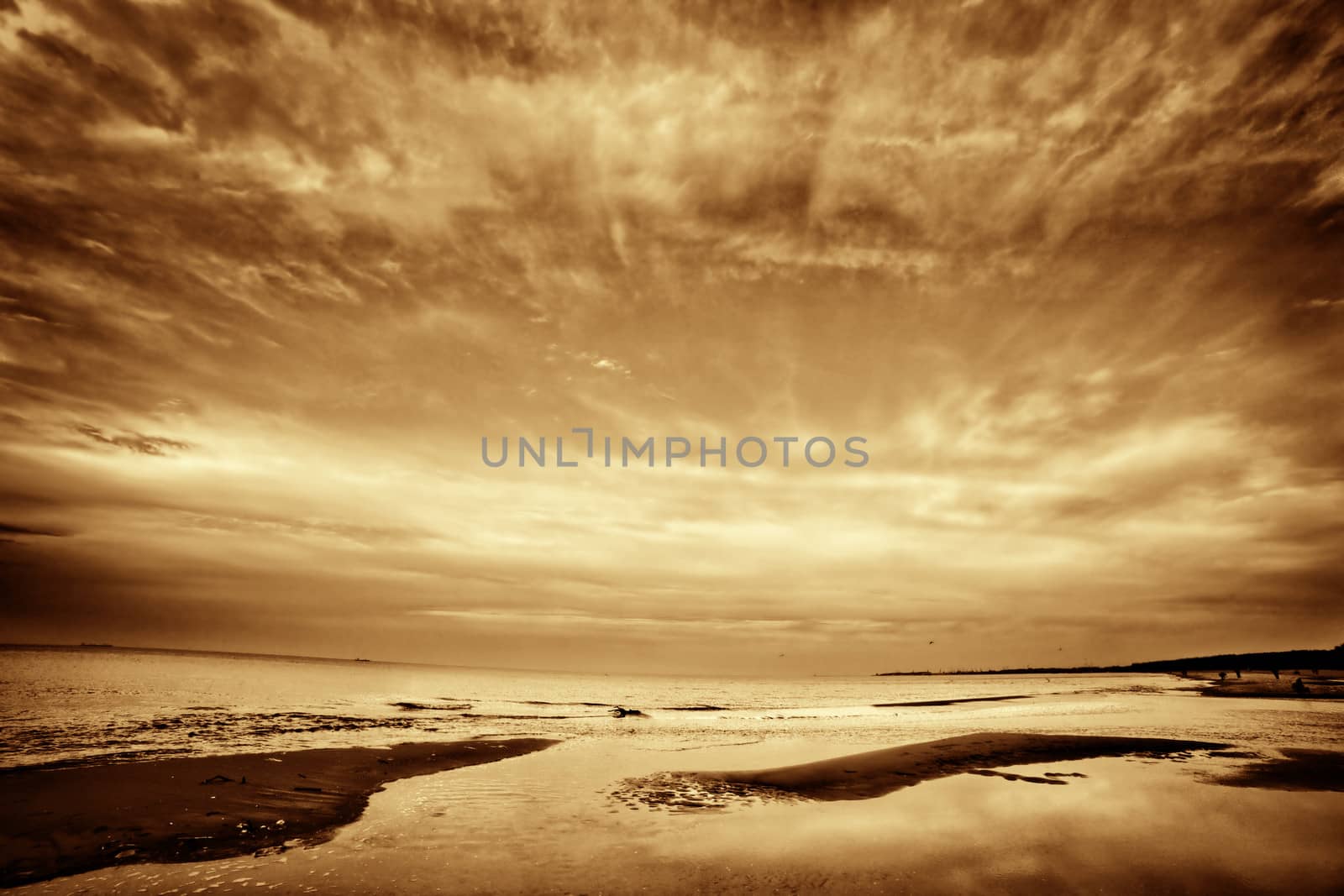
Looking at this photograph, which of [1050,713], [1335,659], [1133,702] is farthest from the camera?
[1335,659]

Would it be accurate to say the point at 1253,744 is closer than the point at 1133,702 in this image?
Yes

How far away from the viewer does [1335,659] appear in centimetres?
14112

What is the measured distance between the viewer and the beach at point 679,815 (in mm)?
9461

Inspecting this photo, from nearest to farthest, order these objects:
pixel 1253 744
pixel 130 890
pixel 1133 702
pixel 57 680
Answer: pixel 130 890
pixel 1253 744
pixel 1133 702
pixel 57 680

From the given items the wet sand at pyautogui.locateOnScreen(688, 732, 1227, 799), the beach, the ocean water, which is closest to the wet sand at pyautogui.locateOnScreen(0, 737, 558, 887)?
the beach

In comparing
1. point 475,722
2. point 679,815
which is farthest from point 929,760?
point 475,722

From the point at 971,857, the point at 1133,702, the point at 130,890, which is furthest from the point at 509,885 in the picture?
the point at 1133,702

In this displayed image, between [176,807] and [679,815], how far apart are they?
1080 centimetres

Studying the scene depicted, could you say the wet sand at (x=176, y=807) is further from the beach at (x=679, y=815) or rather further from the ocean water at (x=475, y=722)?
the ocean water at (x=475, y=722)

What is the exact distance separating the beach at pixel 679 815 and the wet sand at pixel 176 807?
7cm

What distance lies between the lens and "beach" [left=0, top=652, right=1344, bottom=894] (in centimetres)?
946

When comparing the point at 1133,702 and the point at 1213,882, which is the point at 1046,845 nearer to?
the point at 1213,882

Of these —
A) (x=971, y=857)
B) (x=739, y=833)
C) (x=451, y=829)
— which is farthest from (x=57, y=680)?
(x=971, y=857)

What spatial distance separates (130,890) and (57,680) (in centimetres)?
8111
